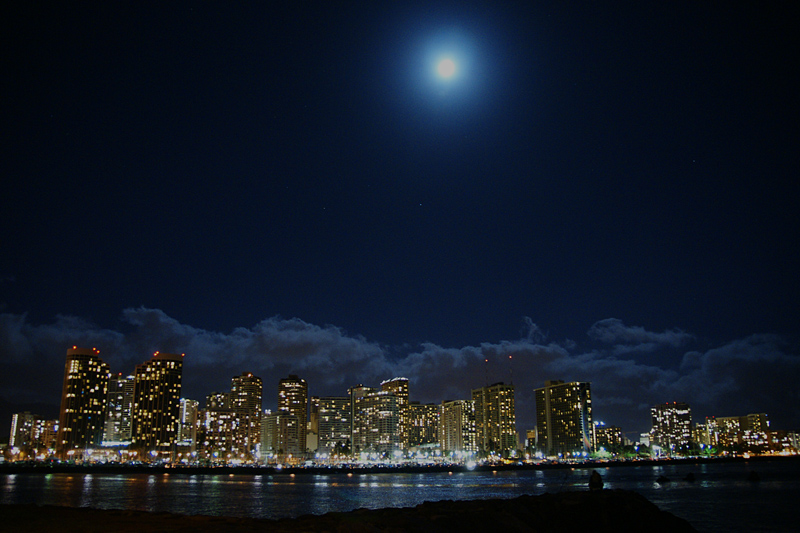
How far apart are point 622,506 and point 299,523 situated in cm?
1920

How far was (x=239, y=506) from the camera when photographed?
63.1m

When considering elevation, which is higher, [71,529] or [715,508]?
[71,529]

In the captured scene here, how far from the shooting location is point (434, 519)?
26734mm

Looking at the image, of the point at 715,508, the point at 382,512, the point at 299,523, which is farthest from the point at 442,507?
the point at 715,508

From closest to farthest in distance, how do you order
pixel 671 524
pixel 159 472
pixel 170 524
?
pixel 170 524 → pixel 671 524 → pixel 159 472

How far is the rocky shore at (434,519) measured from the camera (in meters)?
24.0

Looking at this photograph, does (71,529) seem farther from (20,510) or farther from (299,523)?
(20,510)

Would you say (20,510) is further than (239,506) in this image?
No

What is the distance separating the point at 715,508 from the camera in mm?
60469

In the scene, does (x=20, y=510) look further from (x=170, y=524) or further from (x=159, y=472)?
(x=159, y=472)

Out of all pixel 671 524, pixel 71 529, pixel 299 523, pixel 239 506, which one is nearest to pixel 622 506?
pixel 671 524

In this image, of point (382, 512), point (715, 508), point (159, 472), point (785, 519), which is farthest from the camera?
point (159, 472)

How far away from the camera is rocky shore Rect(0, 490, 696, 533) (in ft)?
78.8

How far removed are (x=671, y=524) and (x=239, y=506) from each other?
142ft
